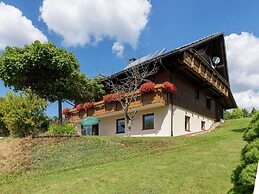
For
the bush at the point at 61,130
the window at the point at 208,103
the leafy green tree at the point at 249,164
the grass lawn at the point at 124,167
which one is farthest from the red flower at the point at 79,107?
the leafy green tree at the point at 249,164

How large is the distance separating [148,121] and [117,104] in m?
2.60

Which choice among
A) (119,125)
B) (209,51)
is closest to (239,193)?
(119,125)

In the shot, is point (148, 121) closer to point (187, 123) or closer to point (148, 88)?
point (148, 88)

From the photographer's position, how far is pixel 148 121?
2377 centimetres

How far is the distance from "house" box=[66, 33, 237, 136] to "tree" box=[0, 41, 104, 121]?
3689 mm

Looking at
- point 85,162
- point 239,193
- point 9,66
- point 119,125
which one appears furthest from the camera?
point 119,125

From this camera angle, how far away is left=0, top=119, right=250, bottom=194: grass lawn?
9281mm

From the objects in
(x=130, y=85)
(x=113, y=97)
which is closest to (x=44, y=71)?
(x=113, y=97)

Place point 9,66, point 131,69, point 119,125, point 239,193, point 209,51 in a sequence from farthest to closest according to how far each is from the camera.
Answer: point 209,51
point 119,125
point 131,69
point 9,66
point 239,193

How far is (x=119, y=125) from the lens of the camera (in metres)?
26.0

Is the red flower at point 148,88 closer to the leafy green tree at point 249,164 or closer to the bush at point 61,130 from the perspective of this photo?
the bush at point 61,130

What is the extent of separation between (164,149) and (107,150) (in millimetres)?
2568

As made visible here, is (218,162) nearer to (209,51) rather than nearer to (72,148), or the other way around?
(72,148)

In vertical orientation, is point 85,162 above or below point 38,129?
below
